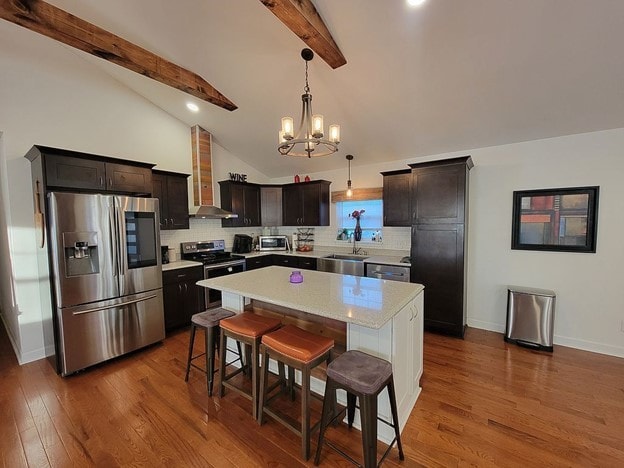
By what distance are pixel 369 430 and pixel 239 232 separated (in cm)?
462

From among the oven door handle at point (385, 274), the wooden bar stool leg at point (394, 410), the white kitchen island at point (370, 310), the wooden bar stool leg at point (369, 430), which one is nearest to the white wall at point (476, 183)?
the oven door handle at point (385, 274)

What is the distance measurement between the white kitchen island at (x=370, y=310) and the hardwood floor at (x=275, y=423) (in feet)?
1.00

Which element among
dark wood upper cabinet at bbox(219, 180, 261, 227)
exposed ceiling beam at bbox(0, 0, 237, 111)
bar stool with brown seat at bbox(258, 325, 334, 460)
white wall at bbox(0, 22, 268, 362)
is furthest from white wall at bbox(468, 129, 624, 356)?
white wall at bbox(0, 22, 268, 362)

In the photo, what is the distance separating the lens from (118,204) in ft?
9.76

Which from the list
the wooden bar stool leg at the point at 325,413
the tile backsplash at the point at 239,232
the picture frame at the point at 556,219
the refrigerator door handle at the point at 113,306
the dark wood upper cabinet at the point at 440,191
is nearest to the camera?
the wooden bar stool leg at the point at 325,413

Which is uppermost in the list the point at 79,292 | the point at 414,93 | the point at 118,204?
the point at 414,93

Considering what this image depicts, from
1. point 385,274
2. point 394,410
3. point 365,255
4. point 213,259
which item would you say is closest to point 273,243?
point 213,259

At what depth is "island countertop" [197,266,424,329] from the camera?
5.62 ft

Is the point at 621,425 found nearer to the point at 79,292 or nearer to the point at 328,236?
the point at 328,236

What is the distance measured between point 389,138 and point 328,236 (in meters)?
2.23

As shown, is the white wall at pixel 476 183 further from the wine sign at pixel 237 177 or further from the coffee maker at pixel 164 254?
the wine sign at pixel 237 177

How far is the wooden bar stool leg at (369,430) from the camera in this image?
4.87 ft

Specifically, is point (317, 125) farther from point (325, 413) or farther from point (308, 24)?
point (325, 413)

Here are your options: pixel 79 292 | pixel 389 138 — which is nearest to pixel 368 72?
pixel 389 138
